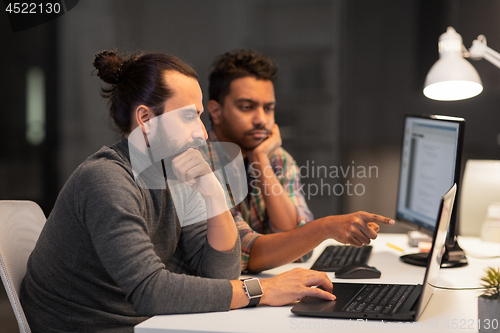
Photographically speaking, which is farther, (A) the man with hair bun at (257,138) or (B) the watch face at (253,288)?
(A) the man with hair bun at (257,138)

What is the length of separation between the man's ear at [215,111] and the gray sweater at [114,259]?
2.38ft

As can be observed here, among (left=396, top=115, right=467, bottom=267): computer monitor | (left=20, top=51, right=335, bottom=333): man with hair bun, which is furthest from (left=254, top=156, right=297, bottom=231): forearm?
(left=20, top=51, right=335, bottom=333): man with hair bun

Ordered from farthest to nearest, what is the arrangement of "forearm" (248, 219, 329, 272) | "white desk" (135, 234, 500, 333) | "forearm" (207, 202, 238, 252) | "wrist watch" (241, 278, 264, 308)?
"forearm" (248, 219, 329, 272)
"forearm" (207, 202, 238, 252)
"wrist watch" (241, 278, 264, 308)
"white desk" (135, 234, 500, 333)

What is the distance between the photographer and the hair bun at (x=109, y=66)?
119 cm

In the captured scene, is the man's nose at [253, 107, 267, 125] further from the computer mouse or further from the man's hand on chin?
the computer mouse

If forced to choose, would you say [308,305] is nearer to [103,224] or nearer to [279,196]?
[103,224]

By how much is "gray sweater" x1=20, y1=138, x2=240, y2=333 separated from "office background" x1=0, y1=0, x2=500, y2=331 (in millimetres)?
1491

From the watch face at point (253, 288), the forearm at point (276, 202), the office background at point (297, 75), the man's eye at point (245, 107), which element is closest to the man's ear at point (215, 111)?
the man's eye at point (245, 107)

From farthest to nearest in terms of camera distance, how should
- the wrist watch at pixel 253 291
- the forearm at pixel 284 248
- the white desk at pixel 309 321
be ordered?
the forearm at pixel 284 248, the wrist watch at pixel 253 291, the white desk at pixel 309 321

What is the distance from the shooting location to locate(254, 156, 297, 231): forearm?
1.75 meters

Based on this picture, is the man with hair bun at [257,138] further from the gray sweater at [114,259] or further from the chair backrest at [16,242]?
the chair backrest at [16,242]

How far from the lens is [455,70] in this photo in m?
1.59

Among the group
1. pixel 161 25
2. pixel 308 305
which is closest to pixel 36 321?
pixel 308 305

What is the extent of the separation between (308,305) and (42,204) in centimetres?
212
